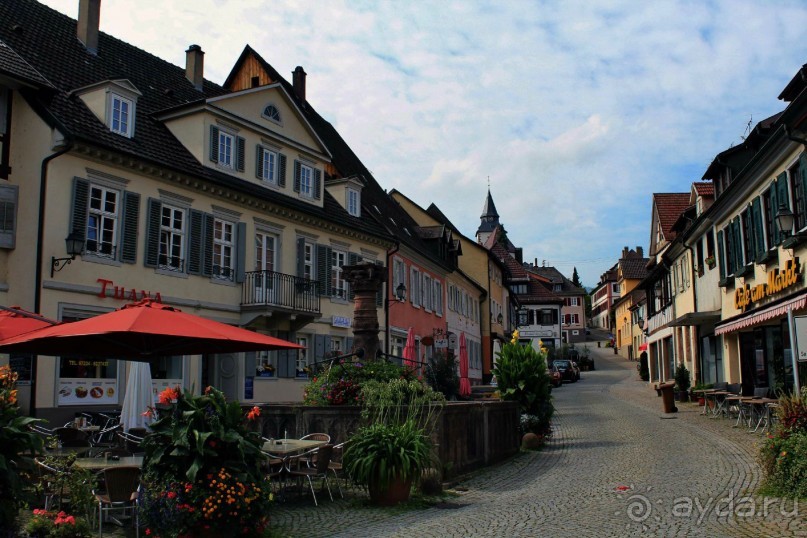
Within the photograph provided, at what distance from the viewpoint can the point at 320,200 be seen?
89.1 ft

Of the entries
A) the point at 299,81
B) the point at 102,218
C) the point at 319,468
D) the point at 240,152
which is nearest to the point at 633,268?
the point at 299,81

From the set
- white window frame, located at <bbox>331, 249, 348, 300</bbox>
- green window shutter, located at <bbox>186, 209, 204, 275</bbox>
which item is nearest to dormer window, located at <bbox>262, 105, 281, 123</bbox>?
white window frame, located at <bbox>331, 249, 348, 300</bbox>

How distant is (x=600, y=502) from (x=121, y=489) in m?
5.75

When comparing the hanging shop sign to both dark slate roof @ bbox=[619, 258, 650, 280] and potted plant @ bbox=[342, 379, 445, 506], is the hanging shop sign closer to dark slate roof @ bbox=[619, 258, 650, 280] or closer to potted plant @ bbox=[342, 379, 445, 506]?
potted plant @ bbox=[342, 379, 445, 506]

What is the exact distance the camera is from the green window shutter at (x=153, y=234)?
19.2 m

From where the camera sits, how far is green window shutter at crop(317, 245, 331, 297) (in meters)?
26.2

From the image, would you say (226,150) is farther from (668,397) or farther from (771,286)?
(771,286)

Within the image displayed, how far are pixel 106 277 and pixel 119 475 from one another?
36.6 ft

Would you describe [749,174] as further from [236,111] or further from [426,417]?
[236,111]

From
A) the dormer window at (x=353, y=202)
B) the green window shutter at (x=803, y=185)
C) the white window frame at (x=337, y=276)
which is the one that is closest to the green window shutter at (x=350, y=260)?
the white window frame at (x=337, y=276)

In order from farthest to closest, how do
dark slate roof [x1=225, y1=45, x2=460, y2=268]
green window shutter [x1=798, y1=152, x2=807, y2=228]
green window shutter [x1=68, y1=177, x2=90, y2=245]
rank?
1. dark slate roof [x1=225, y1=45, x2=460, y2=268]
2. green window shutter [x1=68, y1=177, x2=90, y2=245]
3. green window shutter [x1=798, y1=152, x2=807, y2=228]

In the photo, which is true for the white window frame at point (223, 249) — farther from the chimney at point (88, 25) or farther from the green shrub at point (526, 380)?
the green shrub at point (526, 380)

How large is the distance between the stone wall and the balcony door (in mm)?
10108

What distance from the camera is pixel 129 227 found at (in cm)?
1875
